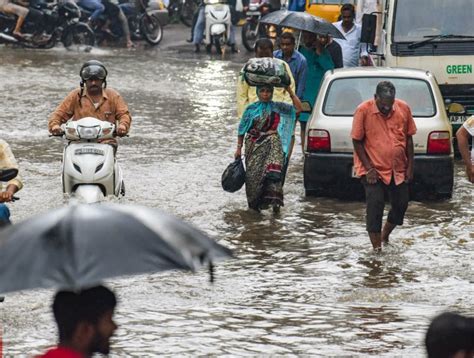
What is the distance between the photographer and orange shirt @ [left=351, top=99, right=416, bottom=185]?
10477 millimetres

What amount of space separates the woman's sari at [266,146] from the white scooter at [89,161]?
4.93 ft

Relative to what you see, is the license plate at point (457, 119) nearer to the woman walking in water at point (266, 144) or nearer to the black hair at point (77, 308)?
the woman walking in water at point (266, 144)

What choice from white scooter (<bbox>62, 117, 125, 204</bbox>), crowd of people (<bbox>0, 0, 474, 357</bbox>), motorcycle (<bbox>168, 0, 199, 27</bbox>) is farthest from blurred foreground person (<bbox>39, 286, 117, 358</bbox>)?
motorcycle (<bbox>168, 0, 199, 27</bbox>)

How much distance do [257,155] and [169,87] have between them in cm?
1080

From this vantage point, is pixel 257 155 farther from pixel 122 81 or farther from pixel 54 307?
pixel 122 81

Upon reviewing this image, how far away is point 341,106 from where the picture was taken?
43.0ft

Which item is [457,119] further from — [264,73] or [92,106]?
[92,106]

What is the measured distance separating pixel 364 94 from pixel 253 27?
17.3 meters

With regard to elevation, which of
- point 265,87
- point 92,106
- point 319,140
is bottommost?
point 319,140

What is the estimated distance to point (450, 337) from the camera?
4020 millimetres

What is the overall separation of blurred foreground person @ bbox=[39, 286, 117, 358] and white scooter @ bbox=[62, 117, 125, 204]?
6827 millimetres

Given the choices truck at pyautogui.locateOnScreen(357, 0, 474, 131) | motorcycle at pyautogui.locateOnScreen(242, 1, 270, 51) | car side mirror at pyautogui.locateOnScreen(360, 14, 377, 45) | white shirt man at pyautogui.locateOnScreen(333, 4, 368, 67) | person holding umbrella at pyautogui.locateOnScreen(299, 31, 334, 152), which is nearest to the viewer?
truck at pyautogui.locateOnScreen(357, 0, 474, 131)

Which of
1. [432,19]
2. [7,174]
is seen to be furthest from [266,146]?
[7,174]

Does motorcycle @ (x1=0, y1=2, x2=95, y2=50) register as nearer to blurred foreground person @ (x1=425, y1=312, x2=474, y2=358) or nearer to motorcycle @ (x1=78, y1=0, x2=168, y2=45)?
motorcycle @ (x1=78, y1=0, x2=168, y2=45)
